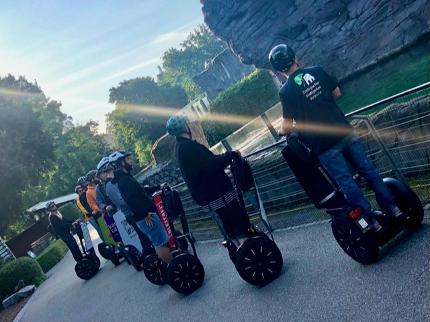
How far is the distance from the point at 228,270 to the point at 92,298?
4.49 meters

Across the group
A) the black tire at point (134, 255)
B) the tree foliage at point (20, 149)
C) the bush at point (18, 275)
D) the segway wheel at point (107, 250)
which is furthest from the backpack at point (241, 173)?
the tree foliage at point (20, 149)

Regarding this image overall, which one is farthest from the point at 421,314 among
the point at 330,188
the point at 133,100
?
the point at 133,100

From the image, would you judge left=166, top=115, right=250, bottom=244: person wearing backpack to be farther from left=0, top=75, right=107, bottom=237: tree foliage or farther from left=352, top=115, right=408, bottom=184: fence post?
left=0, top=75, right=107, bottom=237: tree foliage

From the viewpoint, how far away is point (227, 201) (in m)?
5.19

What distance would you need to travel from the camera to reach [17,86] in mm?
46812

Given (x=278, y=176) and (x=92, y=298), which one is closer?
(x=278, y=176)

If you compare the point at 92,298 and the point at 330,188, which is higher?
the point at 330,188

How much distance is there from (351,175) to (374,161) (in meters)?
1.65

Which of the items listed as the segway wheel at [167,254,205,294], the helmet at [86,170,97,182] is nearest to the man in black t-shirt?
the segway wheel at [167,254,205,294]

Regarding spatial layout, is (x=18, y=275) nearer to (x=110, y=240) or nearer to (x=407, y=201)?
(x=110, y=240)

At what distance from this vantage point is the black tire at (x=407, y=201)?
423 cm

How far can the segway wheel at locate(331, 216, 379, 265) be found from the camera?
412cm

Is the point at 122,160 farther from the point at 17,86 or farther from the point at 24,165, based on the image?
the point at 17,86

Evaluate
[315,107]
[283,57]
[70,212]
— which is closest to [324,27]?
[283,57]
